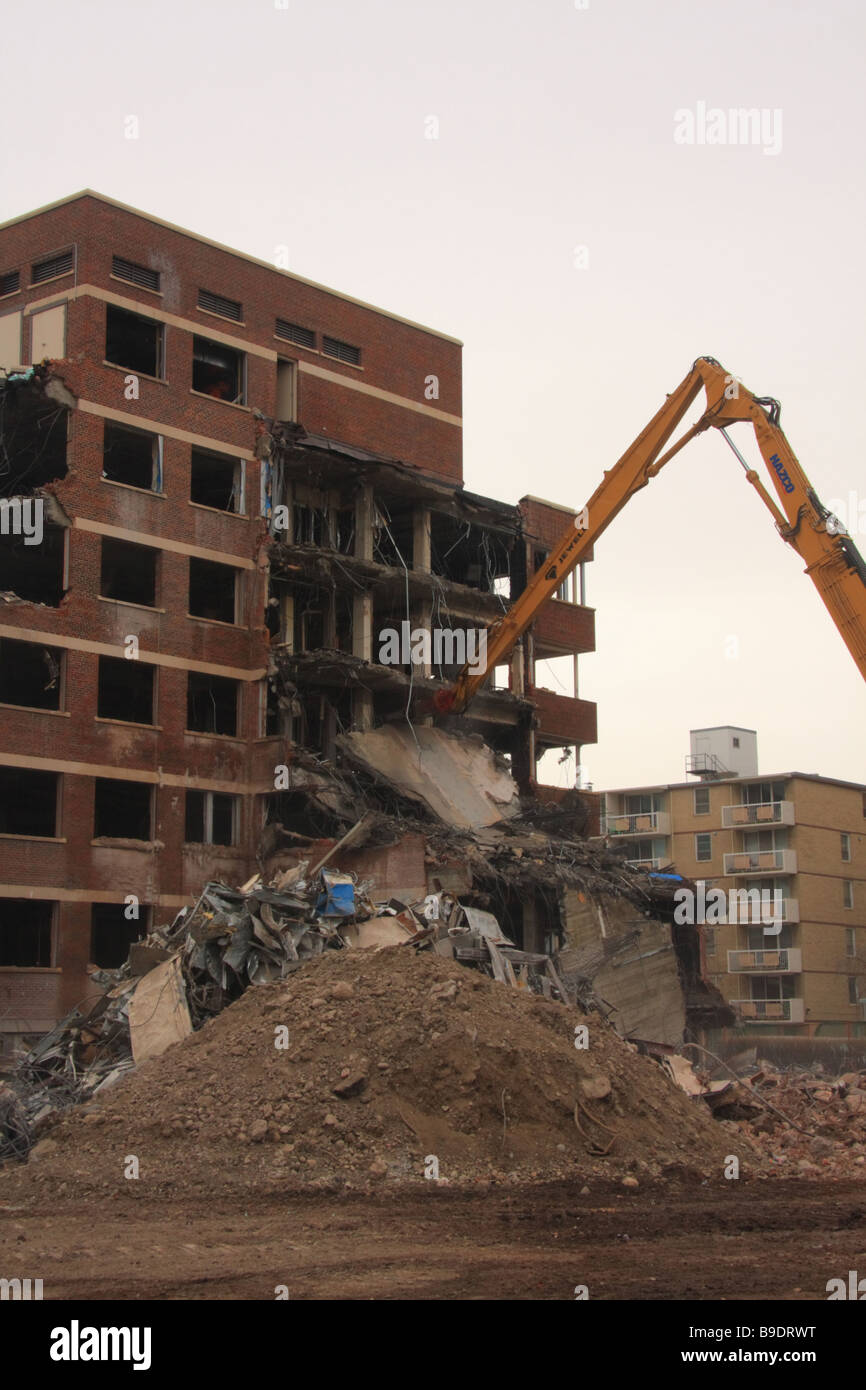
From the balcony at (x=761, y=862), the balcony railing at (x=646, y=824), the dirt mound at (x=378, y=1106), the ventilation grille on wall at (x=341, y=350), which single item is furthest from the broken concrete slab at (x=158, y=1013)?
the balcony railing at (x=646, y=824)

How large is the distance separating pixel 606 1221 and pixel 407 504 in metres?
26.7

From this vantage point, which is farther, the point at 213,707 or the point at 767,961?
the point at 767,961

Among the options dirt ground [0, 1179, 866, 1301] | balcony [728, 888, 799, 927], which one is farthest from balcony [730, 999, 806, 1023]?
dirt ground [0, 1179, 866, 1301]

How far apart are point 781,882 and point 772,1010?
5818 millimetres

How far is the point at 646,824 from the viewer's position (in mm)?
70812

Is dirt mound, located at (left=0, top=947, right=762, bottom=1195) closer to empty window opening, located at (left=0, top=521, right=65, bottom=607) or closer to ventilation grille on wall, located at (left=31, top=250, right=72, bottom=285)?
empty window opening, located at (left=0, top=521, right=65, bottom=607)

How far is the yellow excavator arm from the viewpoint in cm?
2369

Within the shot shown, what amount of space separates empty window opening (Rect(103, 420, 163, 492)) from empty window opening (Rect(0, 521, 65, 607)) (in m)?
2.06

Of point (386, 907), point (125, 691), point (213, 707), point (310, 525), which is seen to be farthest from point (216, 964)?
point (310, 525)

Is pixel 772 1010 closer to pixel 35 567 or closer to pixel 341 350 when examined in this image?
pixel 341 350

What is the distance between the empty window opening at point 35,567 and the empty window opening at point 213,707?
13.1ft
